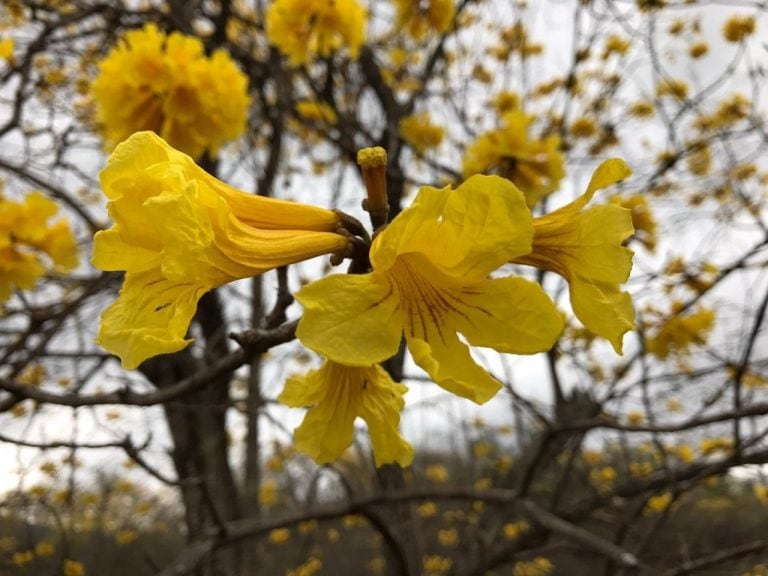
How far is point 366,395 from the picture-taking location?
96 centimetres

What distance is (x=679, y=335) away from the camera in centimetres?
358

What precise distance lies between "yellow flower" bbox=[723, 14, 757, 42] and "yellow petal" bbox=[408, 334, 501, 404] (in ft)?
14.7

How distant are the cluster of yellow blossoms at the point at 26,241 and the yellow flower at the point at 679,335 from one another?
3.10 meters

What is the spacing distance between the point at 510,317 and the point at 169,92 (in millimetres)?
1680

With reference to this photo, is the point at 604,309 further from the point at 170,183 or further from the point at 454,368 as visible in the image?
the point at 170,183

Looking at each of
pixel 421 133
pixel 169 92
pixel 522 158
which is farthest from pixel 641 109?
pixel 169 92

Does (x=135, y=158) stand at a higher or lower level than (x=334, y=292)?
higher

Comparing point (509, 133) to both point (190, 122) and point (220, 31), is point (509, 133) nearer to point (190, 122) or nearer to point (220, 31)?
point (190, 122)

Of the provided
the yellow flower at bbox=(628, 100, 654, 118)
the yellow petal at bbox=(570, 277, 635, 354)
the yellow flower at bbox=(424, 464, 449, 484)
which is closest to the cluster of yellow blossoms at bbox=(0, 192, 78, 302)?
the yellow petal at bbox=(570, 277, 635, 354)

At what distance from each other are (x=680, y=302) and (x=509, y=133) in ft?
5.77

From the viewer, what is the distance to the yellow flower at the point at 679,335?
11.7 ft

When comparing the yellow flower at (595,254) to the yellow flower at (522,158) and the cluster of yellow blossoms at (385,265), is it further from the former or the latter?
the yellow flower at (522,158)

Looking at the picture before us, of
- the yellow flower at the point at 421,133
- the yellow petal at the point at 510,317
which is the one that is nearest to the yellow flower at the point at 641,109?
the yellow flower at the point at 421,133

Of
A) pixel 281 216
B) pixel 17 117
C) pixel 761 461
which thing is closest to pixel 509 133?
pixel 761 461
